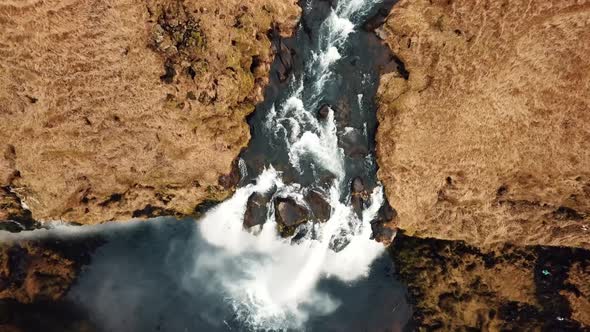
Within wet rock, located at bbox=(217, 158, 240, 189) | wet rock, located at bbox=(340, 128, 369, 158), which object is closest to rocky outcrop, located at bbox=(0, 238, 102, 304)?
wet rock, located at bbox=(217, 158, 240, 189)

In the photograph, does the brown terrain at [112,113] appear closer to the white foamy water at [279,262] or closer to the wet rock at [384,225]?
the white foamy water at [279,262]

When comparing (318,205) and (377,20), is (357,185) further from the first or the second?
(377,20)

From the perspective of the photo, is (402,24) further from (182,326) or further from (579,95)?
(182,326)

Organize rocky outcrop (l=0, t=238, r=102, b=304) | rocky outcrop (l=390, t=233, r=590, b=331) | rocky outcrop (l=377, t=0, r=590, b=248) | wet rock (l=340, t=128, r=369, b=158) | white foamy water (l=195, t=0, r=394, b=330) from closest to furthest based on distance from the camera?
rocky outcrop (l=377, t=0, r=590, b=248), rocky outcrop (l=390, t=233, r=590, b=331), wet rock (l=340, t=128, r=369, b=158), white foamy water (l=195, t=0, r=394, b=330), rocky outcrop (l=0, t=238, r=102, b=304)

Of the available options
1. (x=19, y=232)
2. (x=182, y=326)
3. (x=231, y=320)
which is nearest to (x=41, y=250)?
(x=19, y=232)

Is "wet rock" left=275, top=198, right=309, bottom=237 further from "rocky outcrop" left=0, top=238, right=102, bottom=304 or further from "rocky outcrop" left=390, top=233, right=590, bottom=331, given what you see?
"rocky outcrop" left=0, top=238, right=102, bottom=304

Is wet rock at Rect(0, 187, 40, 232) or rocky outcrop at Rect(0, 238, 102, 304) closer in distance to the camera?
wet rock at Rect(0, 187, 40, 232)

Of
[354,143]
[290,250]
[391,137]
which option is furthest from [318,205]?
[391,137]

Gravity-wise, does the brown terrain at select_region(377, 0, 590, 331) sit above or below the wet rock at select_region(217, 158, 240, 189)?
above
